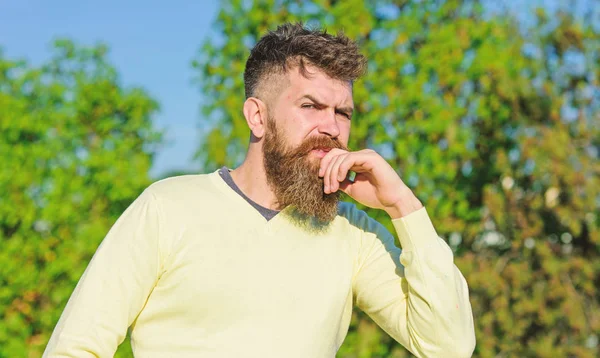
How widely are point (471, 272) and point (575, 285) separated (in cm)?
147

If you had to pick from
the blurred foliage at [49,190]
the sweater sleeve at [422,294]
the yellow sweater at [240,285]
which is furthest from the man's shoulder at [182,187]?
the blurred foliage at [49,190]

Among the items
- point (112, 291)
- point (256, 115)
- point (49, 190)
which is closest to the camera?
point (112, 291)

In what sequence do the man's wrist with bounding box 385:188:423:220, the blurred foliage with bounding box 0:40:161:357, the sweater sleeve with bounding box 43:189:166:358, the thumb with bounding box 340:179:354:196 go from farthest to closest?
the blurred foliage with bounding box 0:40:161:357
the thumb with bounding box 340:179:354:196
the man's wrist with bounding box 385:188:423:220
the sweater sleeve with bounding box 43:189:166:358

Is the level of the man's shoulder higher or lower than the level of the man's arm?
higher

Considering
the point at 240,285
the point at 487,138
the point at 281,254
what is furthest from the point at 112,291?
the point at 487,138

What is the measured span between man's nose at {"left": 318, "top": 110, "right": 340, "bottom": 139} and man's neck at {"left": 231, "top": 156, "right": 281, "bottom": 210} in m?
0.27

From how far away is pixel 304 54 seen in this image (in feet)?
8.82

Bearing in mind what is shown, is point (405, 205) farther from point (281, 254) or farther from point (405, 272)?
point (281, 254)

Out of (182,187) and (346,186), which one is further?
(346,186)

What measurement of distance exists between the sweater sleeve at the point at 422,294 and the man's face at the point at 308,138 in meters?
0.27

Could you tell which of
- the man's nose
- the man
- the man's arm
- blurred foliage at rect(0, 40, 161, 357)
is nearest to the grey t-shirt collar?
the man

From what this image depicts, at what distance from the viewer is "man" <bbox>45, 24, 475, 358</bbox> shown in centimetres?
236

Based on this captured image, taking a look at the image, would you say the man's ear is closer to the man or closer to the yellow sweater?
the man

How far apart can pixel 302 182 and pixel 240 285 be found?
428mm
